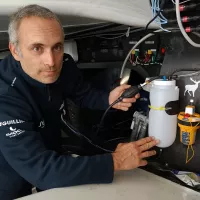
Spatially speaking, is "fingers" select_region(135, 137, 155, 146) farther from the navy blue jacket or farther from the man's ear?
the man's ear

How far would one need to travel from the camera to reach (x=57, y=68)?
0.81 metres

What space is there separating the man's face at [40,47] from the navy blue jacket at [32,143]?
0.15 feet

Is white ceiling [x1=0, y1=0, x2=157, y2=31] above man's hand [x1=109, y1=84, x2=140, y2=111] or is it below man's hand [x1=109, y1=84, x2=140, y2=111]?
above

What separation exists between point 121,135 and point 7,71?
676 mm

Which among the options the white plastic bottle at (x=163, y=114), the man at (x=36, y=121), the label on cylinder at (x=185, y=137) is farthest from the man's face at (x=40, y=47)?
the label on cylinder at (x=185, y=137)

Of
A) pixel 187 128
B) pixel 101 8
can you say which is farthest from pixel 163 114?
pixel 101 8

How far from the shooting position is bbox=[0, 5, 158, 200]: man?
68 centimetres

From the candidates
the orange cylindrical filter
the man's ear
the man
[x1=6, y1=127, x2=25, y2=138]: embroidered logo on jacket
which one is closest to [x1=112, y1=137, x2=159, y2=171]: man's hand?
the man

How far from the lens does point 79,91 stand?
42.6 inches

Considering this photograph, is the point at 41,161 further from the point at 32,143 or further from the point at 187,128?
the point at 187,128

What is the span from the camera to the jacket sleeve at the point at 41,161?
67 centimetres

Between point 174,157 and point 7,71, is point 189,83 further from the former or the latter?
point 7,71

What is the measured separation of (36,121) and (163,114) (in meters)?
0.40

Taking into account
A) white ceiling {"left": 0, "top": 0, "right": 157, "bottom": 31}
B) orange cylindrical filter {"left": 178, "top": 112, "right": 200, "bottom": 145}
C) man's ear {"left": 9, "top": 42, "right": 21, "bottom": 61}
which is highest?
white ceiling {"left": 0, "top": 0, "right": 157, "bottom": 31}
